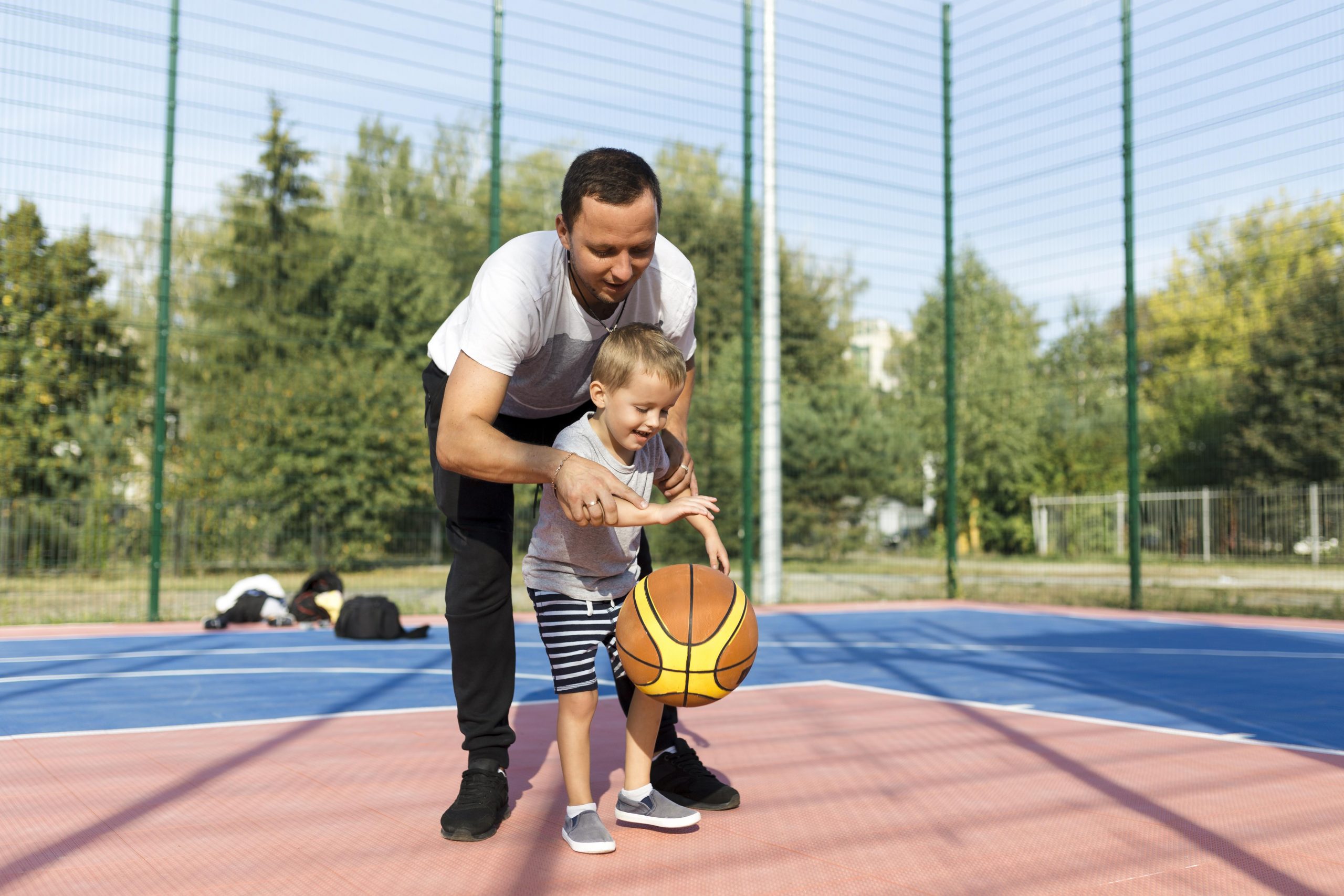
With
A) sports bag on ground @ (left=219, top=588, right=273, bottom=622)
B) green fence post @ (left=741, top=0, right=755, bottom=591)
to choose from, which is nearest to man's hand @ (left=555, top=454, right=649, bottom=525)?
sports bag on ground @ (left=219, top=588, right=273, bottom=622)

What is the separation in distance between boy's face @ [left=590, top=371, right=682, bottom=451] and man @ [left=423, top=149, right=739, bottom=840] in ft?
0.69

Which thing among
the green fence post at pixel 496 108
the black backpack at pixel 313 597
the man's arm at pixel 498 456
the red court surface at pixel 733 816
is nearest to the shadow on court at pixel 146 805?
the red court surface at pixel 733 816

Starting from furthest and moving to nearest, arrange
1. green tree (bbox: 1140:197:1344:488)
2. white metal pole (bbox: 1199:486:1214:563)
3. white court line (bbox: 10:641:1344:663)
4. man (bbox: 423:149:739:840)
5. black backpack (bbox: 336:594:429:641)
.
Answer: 1. white metal pole (bbox: 1199:486:1214:563)
2. green tree (bbox: 1140:197:1344:488)
3. black backpack (bbox: 336:594:429:641)
4. white court line (bbox: 10:641:1344:663)
5. man (bbox: 423:149:739:840)

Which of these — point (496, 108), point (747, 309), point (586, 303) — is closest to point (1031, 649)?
point (747, 309)

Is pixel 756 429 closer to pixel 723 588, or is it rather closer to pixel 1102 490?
pixel 723 588

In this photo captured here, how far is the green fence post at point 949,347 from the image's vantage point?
493 inches

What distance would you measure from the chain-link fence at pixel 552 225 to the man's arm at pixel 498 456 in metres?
7.64

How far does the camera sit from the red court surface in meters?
2.38

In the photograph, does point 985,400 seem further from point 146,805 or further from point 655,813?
point 146,805

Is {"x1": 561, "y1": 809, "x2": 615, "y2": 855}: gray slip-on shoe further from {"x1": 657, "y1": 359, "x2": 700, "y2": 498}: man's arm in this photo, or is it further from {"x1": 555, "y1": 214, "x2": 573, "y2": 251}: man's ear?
{"x1": 555, "y1": 214, "x2": 573, "y2": 251}: man's ear

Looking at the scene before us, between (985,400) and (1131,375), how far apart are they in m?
5.74

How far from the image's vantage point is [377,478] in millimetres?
10602

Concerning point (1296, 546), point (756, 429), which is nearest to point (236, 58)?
point (756, 429)

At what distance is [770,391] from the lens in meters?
11.3
